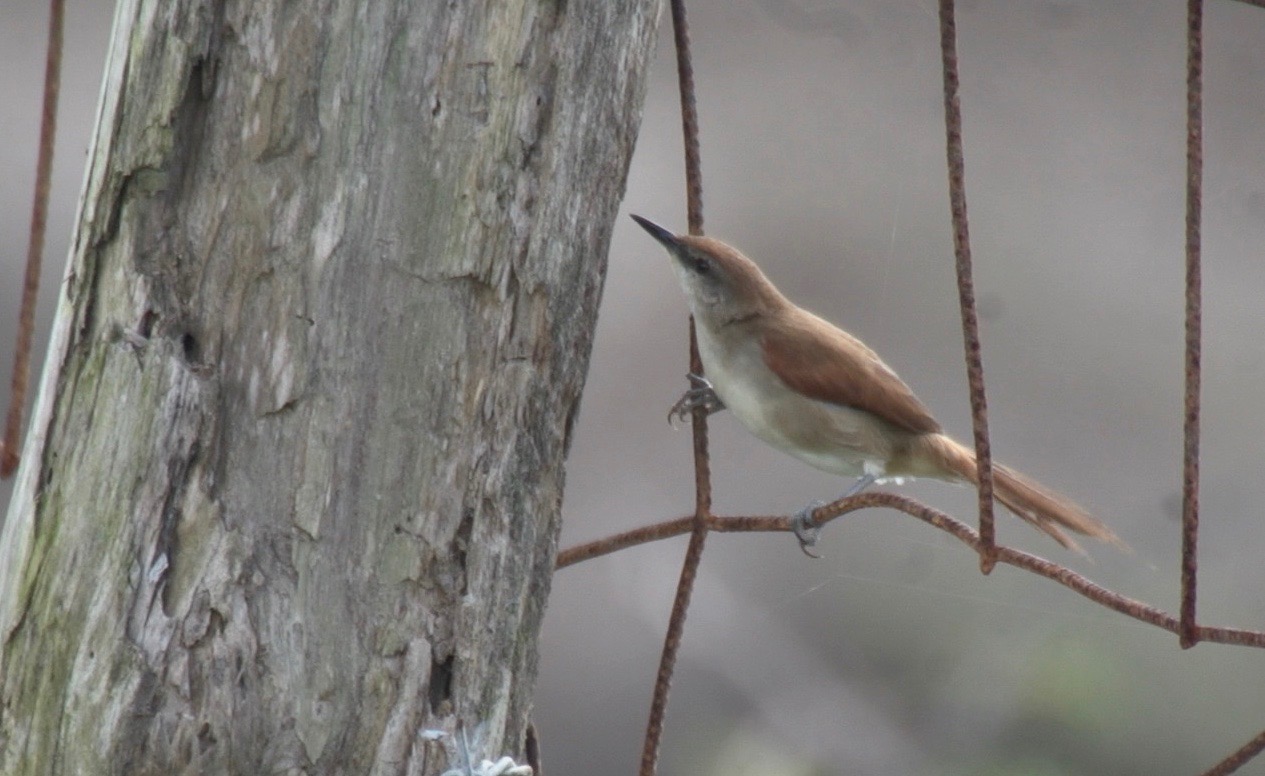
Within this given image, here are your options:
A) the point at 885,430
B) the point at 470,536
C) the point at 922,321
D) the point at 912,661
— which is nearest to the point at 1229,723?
the point at 912,661

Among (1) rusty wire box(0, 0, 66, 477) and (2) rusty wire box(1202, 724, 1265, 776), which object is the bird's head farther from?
(2) rusty wire box(1202, 724, 1265, 776)

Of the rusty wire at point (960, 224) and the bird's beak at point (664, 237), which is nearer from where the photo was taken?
the rusty wire at point (960, 224)

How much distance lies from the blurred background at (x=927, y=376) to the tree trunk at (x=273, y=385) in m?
3.95

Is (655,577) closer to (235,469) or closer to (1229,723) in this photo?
(1229,723)

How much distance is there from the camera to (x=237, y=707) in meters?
1.67

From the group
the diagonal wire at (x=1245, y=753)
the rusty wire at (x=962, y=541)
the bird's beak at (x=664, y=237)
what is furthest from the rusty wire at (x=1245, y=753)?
the bird's beak at (x=664, y=237)

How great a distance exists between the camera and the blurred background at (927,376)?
6.01m

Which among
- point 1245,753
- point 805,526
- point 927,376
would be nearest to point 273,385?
point 1245,753

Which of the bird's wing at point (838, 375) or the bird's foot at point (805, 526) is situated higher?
the bird's wing at point (838, 375)

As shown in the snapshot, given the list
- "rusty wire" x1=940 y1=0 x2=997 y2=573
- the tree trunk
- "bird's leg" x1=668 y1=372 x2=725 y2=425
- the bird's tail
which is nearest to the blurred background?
"bird's leg" x1=668 y1=372 x2=725 y2=425

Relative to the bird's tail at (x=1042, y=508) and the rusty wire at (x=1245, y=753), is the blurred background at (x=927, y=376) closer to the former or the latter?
the bird's tail at (x=1042, y=508)

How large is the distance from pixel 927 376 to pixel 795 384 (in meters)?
Answer: 3.61

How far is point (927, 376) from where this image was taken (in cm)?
709

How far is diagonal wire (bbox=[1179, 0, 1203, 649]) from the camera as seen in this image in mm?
1820
